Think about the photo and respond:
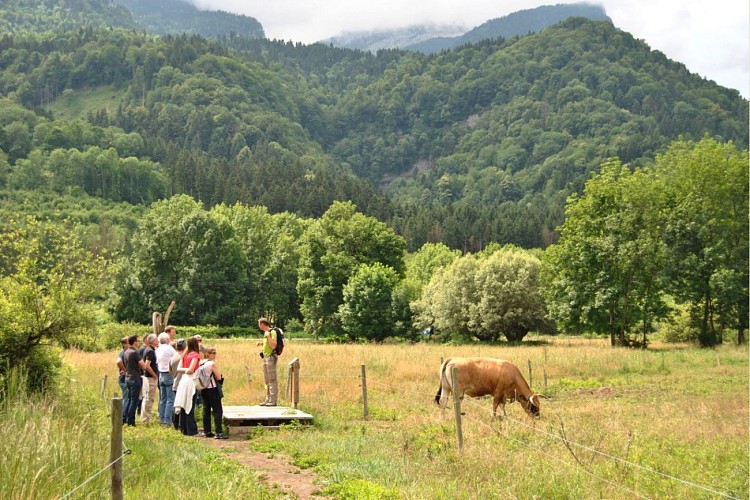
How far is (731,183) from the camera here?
45.8 m

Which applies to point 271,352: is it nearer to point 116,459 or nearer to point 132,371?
point 132,371

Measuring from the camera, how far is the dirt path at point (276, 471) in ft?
34.4

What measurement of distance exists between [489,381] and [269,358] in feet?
18.7

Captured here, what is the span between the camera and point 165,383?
669 inches

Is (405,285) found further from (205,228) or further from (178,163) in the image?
(178,163)

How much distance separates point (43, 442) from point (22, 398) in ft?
11.8

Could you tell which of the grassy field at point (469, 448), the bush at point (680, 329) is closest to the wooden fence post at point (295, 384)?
the grassy field at point (469, 448)

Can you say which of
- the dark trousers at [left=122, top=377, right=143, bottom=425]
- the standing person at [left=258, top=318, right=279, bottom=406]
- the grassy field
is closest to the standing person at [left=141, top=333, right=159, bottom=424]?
the dark trousers at [left=122, top=377, right=143, bottom=425]

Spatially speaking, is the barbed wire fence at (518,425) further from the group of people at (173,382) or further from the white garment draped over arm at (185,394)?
the white garment draped over arm at (185,394)

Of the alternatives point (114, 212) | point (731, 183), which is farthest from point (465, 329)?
point (114, 212)

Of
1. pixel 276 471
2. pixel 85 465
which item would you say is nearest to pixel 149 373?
pixel 276 471

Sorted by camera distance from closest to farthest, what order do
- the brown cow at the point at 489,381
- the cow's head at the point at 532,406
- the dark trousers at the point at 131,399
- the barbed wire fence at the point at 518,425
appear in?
the barbed wire fence at the point at 518,425
the dark trousers at the point at 131,399
the cow's head at the point at 532,406
the brown cow at the point at 489,381

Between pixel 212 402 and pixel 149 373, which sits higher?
pixel 149 373

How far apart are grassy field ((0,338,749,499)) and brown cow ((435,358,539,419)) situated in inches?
18.6
